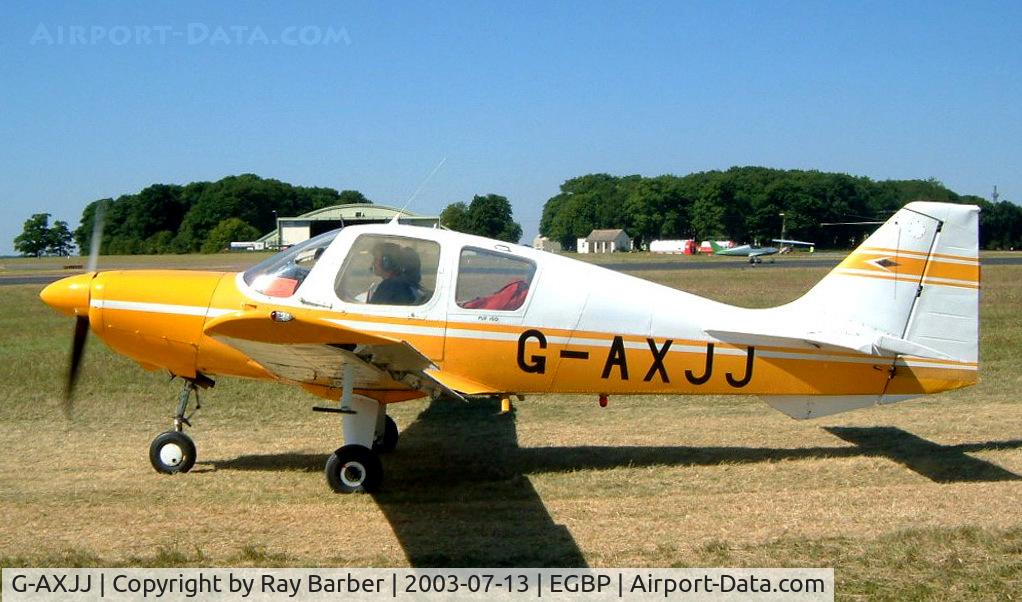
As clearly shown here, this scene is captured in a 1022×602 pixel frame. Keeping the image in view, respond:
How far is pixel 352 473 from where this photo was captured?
6.27m

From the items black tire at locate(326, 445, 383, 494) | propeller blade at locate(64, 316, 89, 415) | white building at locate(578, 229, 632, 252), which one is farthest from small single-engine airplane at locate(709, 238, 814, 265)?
propeller blade at locate(64, 316, 89, 415)

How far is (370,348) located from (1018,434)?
614 centimetres

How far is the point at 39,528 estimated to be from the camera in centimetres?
550

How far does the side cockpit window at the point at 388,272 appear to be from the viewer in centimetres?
638

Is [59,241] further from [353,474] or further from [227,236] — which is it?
[353,474]

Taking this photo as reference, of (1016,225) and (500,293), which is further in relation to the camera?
(1016,225)

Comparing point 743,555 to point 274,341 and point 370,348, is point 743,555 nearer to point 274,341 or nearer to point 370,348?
point 370,348

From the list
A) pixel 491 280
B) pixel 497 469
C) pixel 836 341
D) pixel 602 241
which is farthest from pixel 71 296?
pixel 602 241

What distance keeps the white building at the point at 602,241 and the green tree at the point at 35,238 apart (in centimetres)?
4410

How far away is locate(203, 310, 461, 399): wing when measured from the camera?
14.4ft

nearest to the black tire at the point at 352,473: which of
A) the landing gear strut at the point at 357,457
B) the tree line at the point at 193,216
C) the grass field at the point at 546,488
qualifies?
the landing gear strut at the point at 357,457

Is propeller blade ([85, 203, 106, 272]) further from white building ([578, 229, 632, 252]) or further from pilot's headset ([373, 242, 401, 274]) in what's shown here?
white building ([578, 229, 632, 252])

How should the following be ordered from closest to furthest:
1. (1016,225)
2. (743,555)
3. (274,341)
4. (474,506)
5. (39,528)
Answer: (274,341) < (743,555) < (39,528) < (474,506) < (1016,225)

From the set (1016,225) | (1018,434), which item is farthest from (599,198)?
(1018,434)
